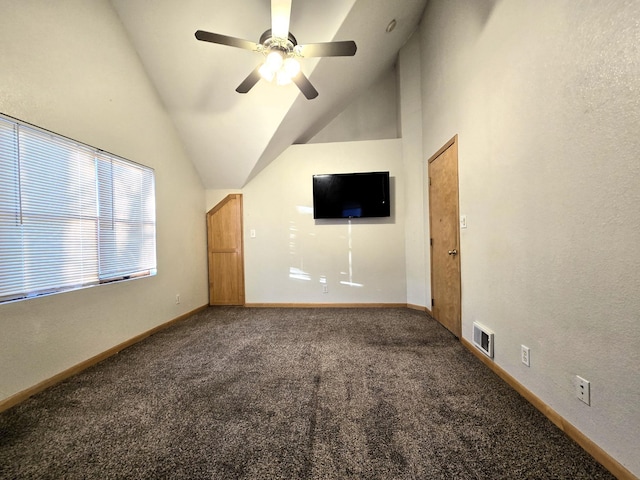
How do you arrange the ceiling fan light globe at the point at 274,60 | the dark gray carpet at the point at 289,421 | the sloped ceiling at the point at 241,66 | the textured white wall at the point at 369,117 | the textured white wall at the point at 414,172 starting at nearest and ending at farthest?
the dark gray carpet at the point at 289,421 < the ceiling fan light globe at the point at 274,60 < the sloped ceiling at the point at 241,66 < the textured white wall at the point at 414,172 < the textured white wall at the point at 369,117

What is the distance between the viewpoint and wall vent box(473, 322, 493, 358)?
6.40 feet

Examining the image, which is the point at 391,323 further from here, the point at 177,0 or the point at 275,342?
the point at 177,0

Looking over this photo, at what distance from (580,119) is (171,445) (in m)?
2.60

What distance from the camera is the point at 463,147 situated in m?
2.36

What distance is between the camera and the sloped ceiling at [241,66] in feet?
8.16

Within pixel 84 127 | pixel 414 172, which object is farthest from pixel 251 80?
pixel 414 172

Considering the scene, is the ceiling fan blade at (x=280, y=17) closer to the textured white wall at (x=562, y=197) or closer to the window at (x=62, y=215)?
the textured white wall at (x=562, y=197)

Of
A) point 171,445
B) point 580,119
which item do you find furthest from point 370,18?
point 171,445

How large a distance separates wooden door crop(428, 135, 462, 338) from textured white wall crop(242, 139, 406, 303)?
70 centimetres

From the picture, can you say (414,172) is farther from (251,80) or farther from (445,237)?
(251,80)

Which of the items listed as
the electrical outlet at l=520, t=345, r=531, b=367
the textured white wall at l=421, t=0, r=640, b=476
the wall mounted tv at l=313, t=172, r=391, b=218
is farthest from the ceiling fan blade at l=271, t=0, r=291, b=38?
the electrical outlet at l=520, t=345, r=531, b=367

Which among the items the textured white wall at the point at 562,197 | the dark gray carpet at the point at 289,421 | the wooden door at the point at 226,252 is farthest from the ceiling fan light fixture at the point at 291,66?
the dark gray carpet at the point at 289,421

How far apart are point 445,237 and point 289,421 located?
2.39 meters

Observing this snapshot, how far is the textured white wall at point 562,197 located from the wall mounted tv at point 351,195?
1574mm
